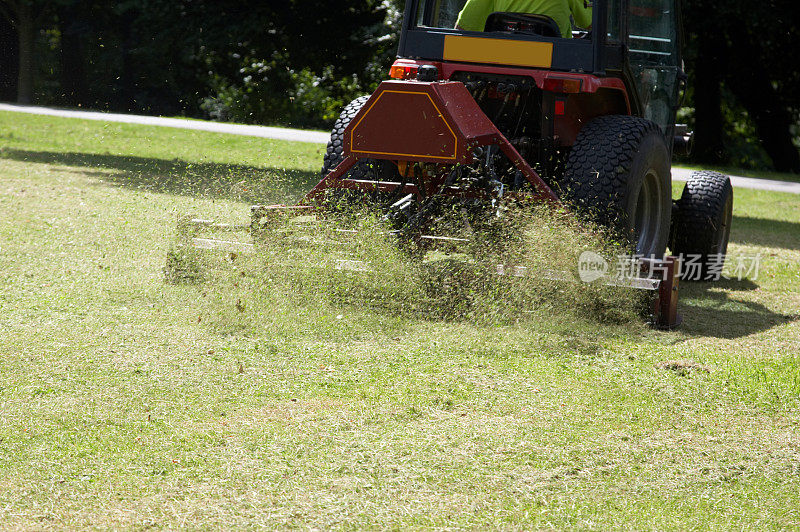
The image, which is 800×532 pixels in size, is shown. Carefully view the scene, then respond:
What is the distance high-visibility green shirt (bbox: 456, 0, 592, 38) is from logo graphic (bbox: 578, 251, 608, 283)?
1.66 m

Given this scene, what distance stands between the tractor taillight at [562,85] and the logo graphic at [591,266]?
1.12 meters

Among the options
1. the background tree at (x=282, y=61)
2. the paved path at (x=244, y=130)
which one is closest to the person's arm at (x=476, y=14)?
the background tree at (x=282, y=61)

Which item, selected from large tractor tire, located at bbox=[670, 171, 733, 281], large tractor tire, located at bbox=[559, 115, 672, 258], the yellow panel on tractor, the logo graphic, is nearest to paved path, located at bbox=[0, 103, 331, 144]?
large tractor tire, located at bbox=[670, 171, 733, 281]

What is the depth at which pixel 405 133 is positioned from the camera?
18.6 ft

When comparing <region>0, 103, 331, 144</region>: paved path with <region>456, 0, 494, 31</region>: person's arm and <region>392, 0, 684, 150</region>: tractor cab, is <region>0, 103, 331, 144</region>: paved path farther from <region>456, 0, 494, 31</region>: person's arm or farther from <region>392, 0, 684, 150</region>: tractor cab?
<region>456, 0, 494, 31</region>: person's arm

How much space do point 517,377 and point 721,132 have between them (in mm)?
17264

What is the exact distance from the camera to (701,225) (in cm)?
752

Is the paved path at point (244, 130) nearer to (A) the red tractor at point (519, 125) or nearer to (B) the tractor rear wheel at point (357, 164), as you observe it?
(A) the red tractor at point (519, 125)

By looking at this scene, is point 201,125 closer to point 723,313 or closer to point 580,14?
point 580,14

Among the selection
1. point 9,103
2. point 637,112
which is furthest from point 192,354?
point 9,103

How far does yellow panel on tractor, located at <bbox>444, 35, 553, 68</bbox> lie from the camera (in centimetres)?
627

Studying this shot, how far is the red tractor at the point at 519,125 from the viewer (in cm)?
570

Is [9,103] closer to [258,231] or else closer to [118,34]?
[118,34]

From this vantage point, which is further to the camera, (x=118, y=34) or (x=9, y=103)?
(x=9, y=103)
